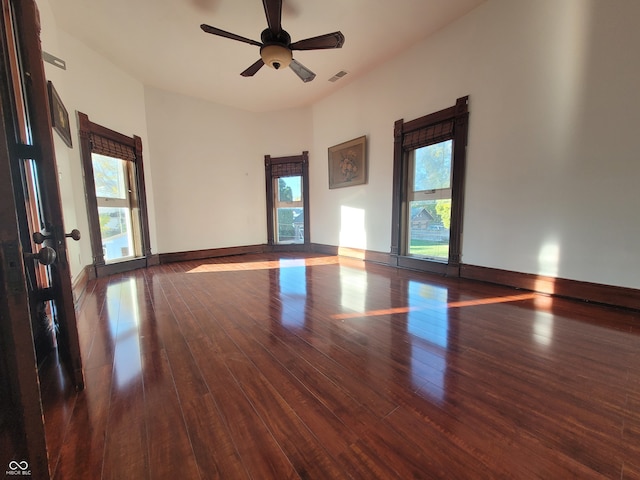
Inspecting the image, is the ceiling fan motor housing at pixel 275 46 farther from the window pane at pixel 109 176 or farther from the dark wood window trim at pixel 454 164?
the window pane at pixel 109 176

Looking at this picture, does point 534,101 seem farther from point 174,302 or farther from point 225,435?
point 174,302

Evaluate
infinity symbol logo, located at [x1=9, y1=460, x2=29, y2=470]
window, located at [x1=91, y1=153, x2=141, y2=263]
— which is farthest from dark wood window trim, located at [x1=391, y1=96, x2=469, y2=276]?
window, located at [x1=91, y1=153, x2=141, y2=263]

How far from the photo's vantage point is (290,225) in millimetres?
6266

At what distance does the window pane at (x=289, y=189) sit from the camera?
6.12m

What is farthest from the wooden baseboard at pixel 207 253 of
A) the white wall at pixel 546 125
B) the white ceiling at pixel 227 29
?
the white wall at pixel 546 125

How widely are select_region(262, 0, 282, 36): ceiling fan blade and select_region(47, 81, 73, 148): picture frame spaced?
2.25 metres

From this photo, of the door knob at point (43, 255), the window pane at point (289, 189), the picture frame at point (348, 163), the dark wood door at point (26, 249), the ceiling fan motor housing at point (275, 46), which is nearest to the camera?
the dark wood door at point (26, 249)

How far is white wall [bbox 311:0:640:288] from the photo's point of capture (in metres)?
2.31

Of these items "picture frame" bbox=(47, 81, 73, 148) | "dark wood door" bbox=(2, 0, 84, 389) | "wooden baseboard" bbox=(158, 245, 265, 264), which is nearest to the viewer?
"dark wood door" bbox=(2, 0, 84, 389)

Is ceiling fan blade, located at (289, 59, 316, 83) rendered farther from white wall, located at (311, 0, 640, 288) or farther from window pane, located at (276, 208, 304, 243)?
window pane, located at (276, 208, 304, 243)

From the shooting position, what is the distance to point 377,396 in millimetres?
1281

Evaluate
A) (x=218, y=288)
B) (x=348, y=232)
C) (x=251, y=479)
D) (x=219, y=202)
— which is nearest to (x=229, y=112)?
(x=219, y=202)

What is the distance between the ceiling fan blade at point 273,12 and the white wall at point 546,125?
7.28 feet

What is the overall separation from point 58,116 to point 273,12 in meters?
2.54
